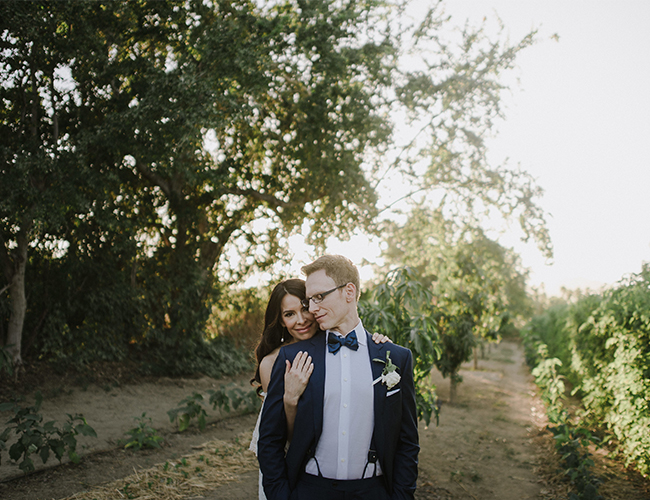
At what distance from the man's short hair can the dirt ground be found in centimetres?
338

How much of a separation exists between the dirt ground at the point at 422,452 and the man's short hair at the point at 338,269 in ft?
11.1

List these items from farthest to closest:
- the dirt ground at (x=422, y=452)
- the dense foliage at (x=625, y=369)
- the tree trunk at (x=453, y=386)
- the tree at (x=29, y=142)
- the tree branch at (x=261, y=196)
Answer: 1. the tree branch at (x=261, y=196)
2. the tree trunk at (x=453, y=386)
3. the tree at (x=29, y=142)
4. the dense foliage at (x=625, y=369)
5. the dirt ground at (x=422, y=452)

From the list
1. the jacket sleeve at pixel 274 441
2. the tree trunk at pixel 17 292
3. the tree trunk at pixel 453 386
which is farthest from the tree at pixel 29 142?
the tree trunk at pixel 453 386

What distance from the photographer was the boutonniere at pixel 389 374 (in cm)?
211

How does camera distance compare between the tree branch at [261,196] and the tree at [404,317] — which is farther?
the tree branch at [261,196]

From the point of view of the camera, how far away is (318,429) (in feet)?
6.93

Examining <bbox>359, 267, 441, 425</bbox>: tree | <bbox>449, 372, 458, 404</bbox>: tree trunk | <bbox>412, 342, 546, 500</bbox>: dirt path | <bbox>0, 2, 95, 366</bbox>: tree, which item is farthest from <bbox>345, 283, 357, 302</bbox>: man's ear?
<bbox>449, 372, 458, 404</bbox>: tree trunk

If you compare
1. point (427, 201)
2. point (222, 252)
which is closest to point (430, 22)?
point (427, 201)

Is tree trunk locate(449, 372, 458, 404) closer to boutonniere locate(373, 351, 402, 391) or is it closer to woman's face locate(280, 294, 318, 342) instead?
woman's face locate(280, 294, 318, 342)

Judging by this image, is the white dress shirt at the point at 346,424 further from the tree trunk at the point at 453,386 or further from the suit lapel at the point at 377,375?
the tree trunk at the point at 453,386

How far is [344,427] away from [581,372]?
8.59 meters

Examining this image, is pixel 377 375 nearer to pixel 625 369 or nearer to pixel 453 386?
pixel 625 369

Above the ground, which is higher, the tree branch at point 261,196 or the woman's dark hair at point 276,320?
the tree branch at point 261,196

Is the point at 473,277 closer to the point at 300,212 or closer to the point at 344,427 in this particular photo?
the point at 300,212
